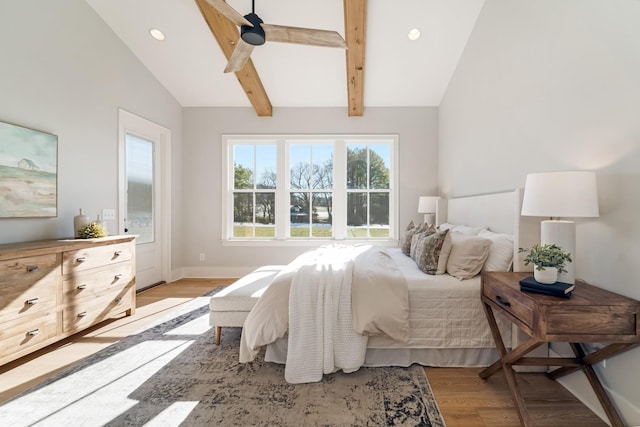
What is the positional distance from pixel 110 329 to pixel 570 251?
145 inches

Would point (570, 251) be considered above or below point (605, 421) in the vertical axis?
above

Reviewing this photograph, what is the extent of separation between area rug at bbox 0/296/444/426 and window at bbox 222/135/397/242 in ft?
8.79

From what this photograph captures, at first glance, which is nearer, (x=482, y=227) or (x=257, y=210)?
(x=482, y=227)

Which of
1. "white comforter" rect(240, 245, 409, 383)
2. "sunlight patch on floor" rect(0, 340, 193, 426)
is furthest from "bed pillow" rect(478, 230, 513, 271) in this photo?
"sunlight patch on floor" rect(0, 340, 193, 426)

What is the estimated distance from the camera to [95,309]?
2.57m

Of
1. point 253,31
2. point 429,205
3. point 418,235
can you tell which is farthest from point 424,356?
point 253,31

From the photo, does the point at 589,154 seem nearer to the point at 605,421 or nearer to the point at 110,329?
the point at 605,421

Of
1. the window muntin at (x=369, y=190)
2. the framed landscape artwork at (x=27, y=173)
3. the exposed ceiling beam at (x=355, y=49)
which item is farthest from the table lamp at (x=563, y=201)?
the framed landscape artwork at (x=27, y=173)

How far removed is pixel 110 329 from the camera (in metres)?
2.69

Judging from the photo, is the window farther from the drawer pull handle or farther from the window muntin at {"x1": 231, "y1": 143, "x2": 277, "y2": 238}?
the drawer pull handle

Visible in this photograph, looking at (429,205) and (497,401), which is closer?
(497,401)

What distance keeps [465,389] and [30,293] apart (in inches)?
Result: 123

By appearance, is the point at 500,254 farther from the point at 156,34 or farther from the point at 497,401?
the point at 156,34

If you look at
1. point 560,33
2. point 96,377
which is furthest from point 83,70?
point 560,33
